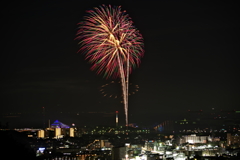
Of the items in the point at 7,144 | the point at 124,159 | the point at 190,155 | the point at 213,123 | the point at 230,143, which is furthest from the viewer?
the point at 213,123

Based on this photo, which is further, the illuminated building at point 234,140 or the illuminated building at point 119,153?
the illuminated building at point 234,140

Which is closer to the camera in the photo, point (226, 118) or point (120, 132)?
point (120, 132)

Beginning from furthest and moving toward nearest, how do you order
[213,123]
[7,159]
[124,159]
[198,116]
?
[198,116]
[213,123]
[124,159]
[7,159]

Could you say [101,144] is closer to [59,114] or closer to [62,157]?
[62,157]

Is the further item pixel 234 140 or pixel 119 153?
pixel 234 140

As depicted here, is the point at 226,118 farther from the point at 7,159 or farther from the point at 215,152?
the point at 7,159

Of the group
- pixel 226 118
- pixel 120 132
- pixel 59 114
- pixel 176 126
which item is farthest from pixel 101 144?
pixel 59 114

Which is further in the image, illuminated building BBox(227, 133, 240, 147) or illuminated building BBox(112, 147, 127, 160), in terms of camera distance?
illuminated building BBox(227, 133, 240, 147)

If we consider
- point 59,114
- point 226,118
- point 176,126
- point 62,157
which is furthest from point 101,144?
point 59,114

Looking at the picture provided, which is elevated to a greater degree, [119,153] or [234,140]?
[234,140]

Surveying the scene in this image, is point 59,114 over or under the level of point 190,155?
over
